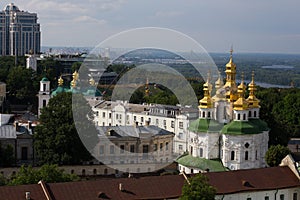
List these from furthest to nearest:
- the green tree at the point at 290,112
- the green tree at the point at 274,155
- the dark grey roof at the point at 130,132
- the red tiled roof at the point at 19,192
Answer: the green tree at the point at 290,112, the dark grey roof at the point at 130,132, the green tree at the point at 274,155, the red tiled roof at the point at 19,192

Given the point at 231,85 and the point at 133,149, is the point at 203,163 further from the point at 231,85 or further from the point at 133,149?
the point at 133,149

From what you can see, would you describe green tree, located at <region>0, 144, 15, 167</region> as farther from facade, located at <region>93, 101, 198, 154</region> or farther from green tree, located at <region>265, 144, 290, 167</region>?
green tree, located at <region>265, 144, 290, 167</region>

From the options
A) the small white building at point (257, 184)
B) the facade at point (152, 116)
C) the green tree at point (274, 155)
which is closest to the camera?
the small white building at point (257, 184)

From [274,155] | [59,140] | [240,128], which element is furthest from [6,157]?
[274,155]

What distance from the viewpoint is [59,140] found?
33500 millimetres

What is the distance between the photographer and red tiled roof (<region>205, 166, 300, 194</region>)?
78.5 ft

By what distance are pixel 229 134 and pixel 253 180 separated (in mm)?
6703

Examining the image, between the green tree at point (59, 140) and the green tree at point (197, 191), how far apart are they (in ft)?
43.5

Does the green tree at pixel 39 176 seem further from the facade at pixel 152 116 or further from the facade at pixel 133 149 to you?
the facade at pixel 152 116

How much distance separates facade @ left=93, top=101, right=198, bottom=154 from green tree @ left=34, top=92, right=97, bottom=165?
7.55 metres

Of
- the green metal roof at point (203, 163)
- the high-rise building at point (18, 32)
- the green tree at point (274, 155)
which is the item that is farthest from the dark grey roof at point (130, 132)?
the high-rise building at point (18, 32)

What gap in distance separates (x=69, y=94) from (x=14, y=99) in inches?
1056

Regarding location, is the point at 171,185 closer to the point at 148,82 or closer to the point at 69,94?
the point at 69,94

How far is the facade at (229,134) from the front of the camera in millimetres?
31297
